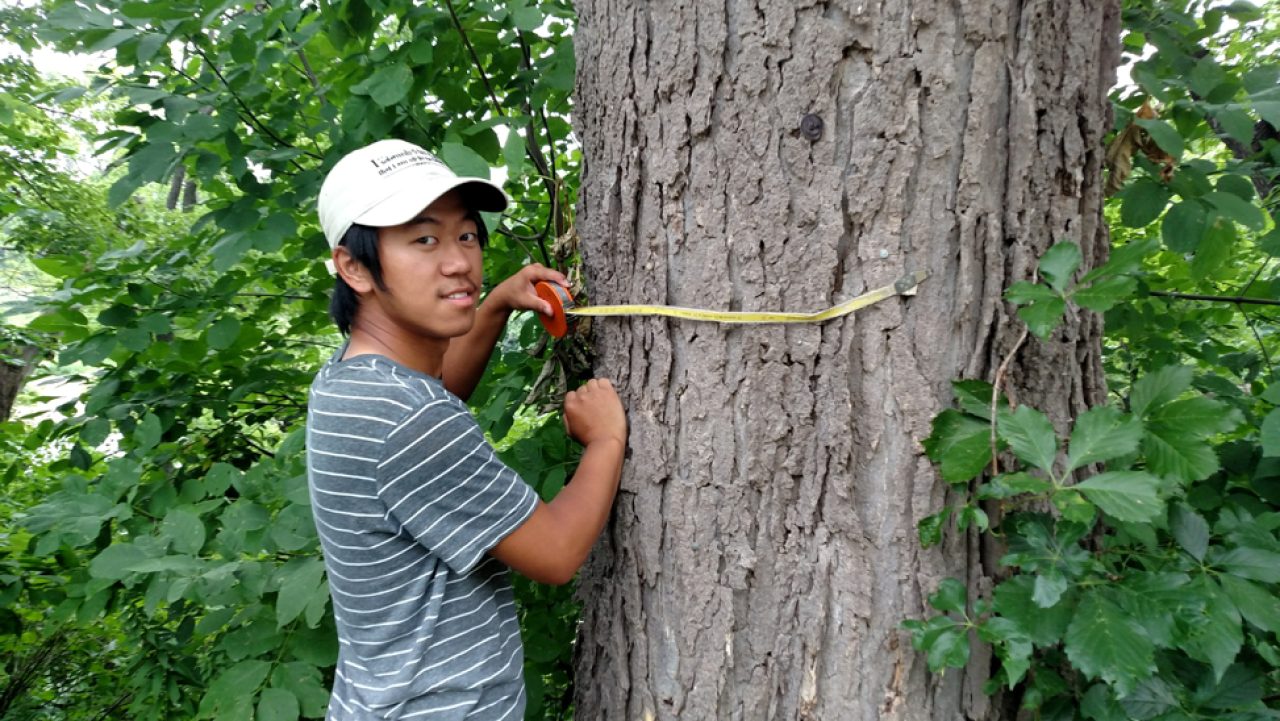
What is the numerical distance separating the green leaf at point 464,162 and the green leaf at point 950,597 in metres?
1.20

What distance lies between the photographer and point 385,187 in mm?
1445

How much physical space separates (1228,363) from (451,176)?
2.64 meters

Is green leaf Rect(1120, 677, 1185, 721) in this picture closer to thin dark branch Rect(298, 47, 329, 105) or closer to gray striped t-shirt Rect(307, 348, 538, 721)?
gray striped t-shirt Rect(307, 348, 538, 721)

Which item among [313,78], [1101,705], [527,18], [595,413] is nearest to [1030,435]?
[1101,705]

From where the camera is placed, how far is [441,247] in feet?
4.97

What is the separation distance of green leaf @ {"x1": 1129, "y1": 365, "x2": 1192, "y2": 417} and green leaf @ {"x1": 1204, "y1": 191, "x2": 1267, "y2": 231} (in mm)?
894

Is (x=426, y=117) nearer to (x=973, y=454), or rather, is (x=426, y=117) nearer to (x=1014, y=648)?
(x=973, y=454)

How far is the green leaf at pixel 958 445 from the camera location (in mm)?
1182

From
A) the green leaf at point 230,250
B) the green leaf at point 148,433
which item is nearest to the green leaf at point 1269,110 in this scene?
the green leaf at point 230,250

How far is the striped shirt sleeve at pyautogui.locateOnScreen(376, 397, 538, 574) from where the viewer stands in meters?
1.33

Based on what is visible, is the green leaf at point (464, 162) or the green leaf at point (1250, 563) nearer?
the green leaf at point (1250, 563)

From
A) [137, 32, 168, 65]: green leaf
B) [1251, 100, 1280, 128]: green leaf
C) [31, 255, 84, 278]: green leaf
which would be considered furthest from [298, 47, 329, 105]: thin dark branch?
[1251, 100, 1280, 128]: green leaf

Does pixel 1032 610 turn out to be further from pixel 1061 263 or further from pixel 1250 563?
pixel 1061 263

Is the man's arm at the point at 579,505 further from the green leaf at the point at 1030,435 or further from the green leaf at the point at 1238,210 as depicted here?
the green leaf at the point at 1238,210
